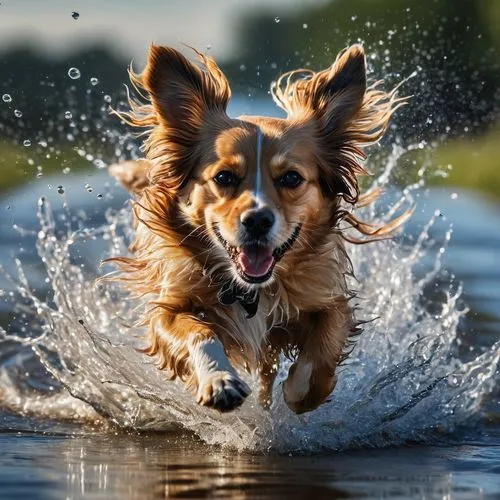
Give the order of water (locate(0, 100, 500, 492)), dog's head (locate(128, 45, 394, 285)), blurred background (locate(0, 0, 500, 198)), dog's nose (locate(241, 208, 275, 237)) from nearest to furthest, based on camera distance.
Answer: water (locate(0, 100, 500, 492))
dog's nose (locate(241, 208, 275, 237))
dog's head (locate(128, 45, 394, 285))
blurred background (locate(0, 0, 500, 198))

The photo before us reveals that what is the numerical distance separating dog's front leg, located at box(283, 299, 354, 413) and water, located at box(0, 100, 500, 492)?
0.18 meters

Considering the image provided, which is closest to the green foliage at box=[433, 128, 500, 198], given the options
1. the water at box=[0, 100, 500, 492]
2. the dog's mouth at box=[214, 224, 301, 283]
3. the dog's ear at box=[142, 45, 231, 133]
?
the water at box=[0, 100, 500, 492]

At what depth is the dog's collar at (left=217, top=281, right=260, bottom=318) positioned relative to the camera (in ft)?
22.8

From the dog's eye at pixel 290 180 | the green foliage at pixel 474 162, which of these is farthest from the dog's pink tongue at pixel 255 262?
the green foliage at pixel 474 162

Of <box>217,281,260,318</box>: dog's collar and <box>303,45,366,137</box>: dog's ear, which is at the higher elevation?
<box>303,45,366,137</box>: dog's ear

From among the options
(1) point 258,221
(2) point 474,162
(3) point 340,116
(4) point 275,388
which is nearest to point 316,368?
(4) point 275,388

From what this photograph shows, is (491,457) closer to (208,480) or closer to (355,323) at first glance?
(355,323)

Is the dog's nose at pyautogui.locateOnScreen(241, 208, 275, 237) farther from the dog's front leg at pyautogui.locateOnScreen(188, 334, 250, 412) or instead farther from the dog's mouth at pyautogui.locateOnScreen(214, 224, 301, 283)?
the dog's front leg at pyautogui.locateOnScreen(188, 334, 250, 412)

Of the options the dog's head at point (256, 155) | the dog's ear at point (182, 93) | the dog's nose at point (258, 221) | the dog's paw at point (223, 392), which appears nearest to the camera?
the dog's paw at point (223, 392)

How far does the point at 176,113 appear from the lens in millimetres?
7176

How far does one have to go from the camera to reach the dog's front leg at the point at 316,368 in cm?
681

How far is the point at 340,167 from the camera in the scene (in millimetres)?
7227

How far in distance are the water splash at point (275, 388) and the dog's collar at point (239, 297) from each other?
0.51m

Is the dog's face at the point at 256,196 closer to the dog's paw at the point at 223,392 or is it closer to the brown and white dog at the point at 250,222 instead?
the brown and white dog at the point at 250,222
